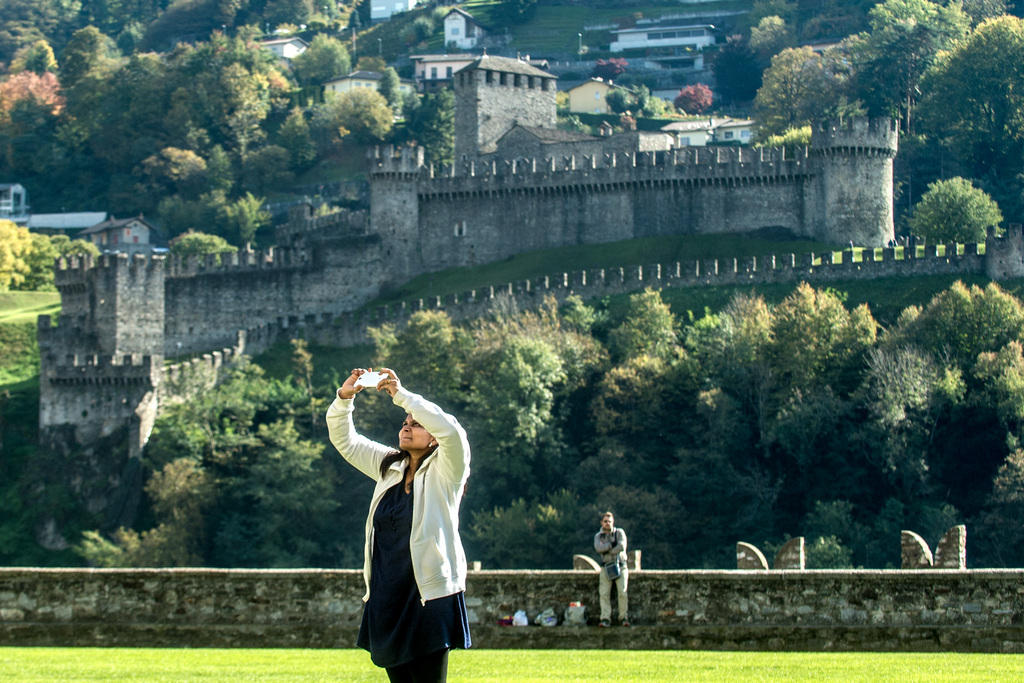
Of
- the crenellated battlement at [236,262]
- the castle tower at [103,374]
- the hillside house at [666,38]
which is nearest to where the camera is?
the castle tower at [103,374]

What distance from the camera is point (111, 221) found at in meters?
93.7

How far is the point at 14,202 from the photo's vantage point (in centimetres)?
10038

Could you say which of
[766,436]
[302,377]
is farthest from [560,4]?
[766,436]

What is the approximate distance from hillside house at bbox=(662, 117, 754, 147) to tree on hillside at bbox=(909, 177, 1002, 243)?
2315cm

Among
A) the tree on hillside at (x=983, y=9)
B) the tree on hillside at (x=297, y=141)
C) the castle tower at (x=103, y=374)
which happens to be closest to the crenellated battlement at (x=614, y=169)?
the castle tower at (x=103, y=374)

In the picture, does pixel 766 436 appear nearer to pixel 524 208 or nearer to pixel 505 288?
pixel 505 288

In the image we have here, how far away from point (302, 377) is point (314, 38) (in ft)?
233

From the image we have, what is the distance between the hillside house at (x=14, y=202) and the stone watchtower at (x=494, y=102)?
1293 inches

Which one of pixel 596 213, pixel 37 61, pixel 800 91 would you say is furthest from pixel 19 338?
pixel 37 61

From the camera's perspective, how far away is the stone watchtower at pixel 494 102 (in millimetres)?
74812

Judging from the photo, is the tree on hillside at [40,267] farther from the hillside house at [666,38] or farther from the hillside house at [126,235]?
the hillside house at [666,38]

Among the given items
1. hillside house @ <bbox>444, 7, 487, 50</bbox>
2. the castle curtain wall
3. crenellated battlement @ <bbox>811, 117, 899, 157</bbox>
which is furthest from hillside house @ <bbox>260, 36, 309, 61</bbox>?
crenellated battlement @ <bbox>811, 117, 899, 157</bbox>

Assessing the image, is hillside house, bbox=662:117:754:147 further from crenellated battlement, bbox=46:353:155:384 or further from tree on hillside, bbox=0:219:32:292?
crenellated battlement, bbox=46:353:155:384

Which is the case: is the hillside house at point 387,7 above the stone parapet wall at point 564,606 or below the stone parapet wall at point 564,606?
above
